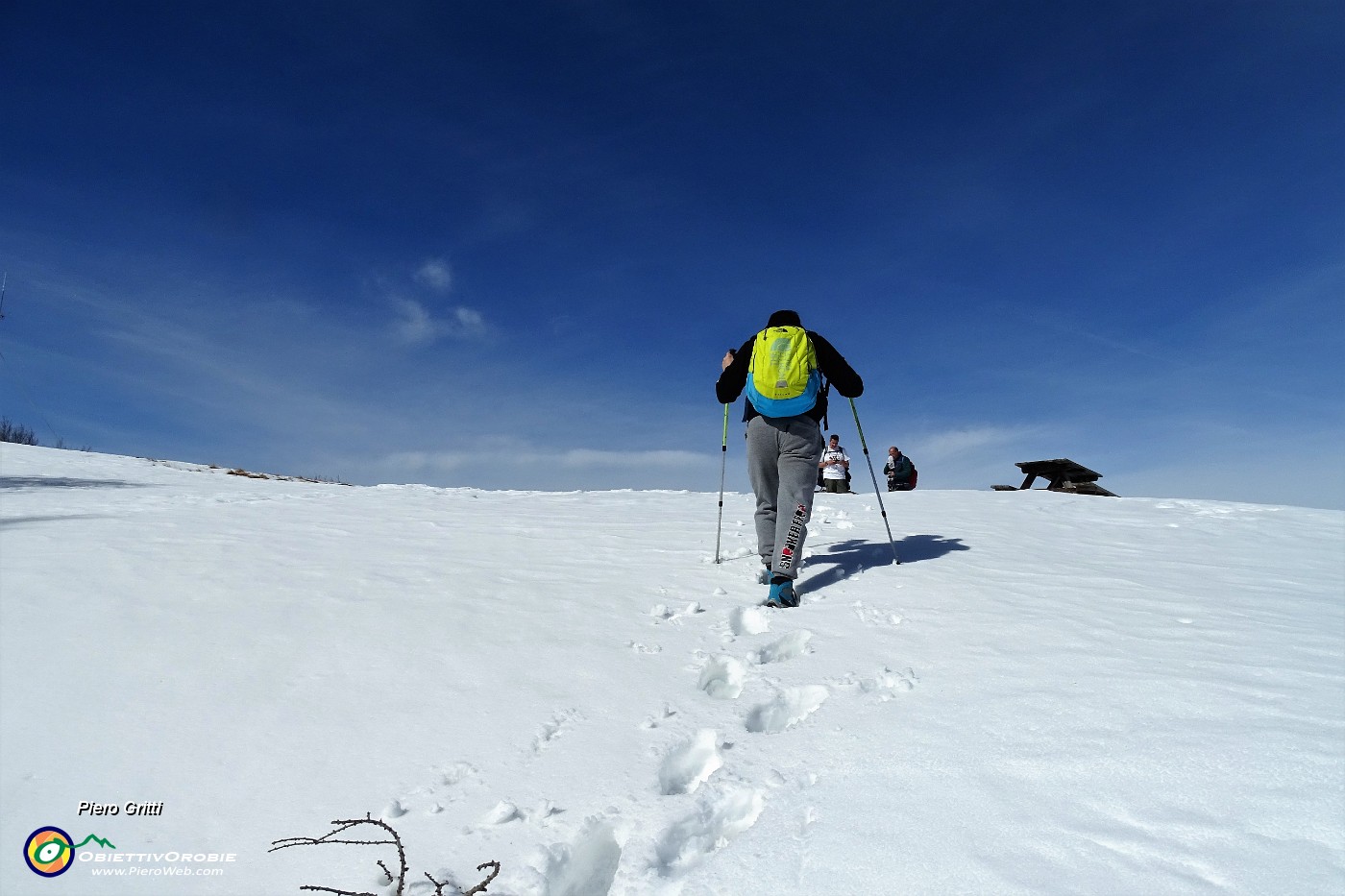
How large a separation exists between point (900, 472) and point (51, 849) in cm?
1752

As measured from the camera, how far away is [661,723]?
109 inches

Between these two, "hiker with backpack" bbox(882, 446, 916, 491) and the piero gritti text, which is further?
"hiker with backpack" bbox(882, 446, 916, 491)

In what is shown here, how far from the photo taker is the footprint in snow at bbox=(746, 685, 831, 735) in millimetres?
2844

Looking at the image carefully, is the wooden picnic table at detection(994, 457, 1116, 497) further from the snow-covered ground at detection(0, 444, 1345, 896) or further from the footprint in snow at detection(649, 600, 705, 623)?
the footprint in snow at detection(649, 600, 705, 623)

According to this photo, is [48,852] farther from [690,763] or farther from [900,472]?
[900,472]

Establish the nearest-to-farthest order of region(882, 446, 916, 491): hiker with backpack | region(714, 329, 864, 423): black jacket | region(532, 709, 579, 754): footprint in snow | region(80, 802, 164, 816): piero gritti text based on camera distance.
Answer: region(80, 802, 164, 816): piero gritti text < region(532, 709, 579, 754): footprint in snow < region(714, 329, 864, 423): black jacket < region(882, 446, 916, 491): hiker with backpack

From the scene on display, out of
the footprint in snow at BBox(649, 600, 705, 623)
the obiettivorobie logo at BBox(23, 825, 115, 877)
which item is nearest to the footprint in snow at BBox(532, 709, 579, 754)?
the footprint in snow at BBox(649, 600, 705, 623)

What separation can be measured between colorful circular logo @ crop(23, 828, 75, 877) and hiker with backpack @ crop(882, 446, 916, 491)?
17131mm

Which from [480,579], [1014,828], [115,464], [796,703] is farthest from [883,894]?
[115,464]

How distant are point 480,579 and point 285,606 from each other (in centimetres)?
123

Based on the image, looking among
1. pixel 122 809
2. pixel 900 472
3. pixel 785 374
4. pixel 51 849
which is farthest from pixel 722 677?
pixel 900 472

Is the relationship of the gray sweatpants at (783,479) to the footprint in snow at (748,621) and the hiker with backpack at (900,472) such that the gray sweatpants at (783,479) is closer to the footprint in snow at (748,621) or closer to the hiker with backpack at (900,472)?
the footprint in snow at (748,621)

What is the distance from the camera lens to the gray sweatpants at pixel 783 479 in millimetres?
4488

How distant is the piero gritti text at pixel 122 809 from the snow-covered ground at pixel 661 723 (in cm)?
3
